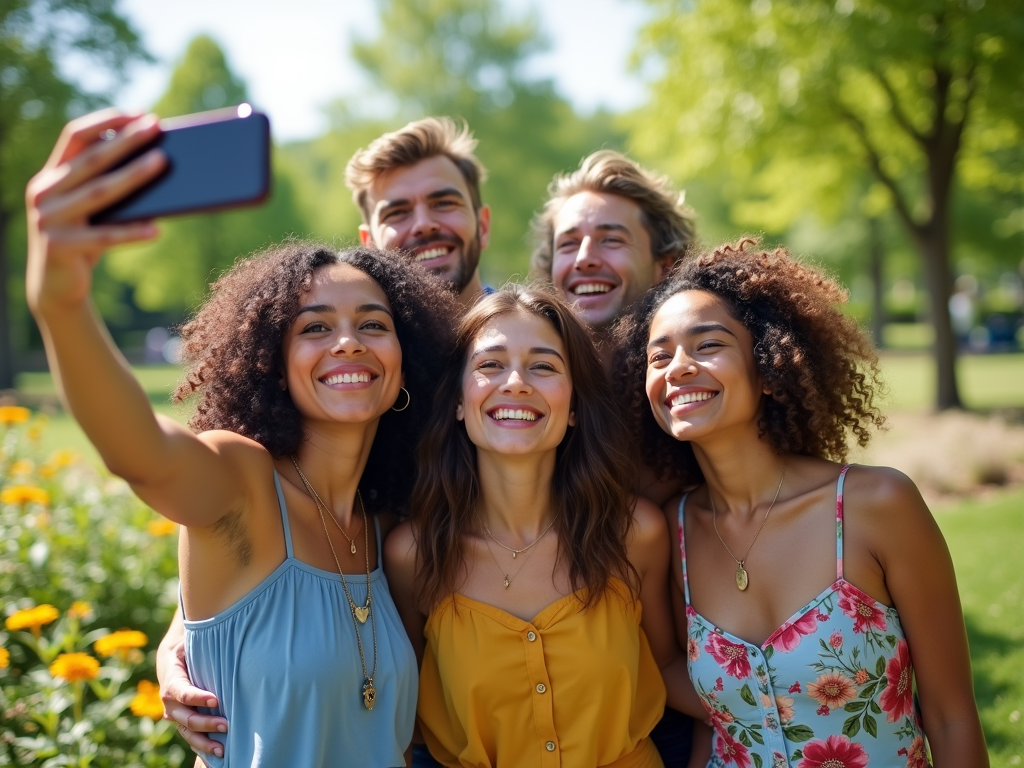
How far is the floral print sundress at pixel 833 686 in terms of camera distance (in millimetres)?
2707

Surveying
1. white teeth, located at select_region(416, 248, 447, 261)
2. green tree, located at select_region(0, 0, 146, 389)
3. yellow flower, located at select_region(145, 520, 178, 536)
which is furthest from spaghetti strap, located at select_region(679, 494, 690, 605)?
green tree, located at select_region(0, 0, 146, 389)

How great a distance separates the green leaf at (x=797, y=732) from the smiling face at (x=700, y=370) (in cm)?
94

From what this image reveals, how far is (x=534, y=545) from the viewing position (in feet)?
10.2

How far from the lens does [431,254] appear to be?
442 centimetres

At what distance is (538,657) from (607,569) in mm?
373

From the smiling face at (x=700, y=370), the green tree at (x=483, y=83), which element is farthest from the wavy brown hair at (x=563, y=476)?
the green tree at (x=483, y=83)

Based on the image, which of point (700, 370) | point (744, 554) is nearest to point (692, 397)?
point (700, 370)

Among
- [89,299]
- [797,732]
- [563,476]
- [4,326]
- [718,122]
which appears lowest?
[797,732]

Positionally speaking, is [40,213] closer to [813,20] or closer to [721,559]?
[721,559]

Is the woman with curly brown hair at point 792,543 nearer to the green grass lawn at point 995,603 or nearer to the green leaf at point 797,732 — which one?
the green leaf at point 797,732

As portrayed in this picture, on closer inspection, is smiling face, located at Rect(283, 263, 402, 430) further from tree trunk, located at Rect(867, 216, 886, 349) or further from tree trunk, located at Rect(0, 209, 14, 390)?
tree trunk, located at Rect(867, 216, 886, 349)

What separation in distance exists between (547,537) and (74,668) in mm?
1751

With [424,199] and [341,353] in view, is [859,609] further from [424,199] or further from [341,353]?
[424,199]

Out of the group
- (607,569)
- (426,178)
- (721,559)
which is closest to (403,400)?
(607,569)
